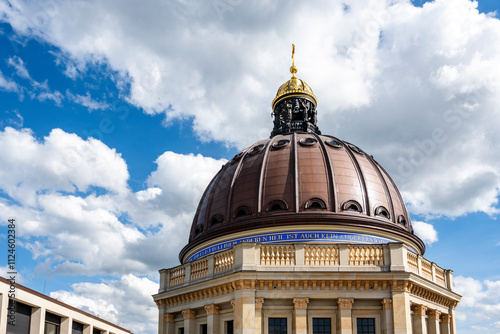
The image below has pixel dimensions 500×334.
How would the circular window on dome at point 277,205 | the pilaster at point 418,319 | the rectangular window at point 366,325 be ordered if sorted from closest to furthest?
the rectangular window at point 366,325 → the pilaster at point 418,319 → the circular window on dome at point 277,205

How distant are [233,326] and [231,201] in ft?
33.4

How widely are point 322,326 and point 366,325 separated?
2100 mm

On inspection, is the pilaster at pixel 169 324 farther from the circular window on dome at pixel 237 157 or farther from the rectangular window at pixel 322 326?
the circular window on dome at pixel 237 157

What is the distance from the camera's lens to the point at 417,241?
3578 centimetres

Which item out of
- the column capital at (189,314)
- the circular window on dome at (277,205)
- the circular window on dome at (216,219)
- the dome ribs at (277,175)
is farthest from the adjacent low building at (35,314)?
the circular window on dome at (277,205)

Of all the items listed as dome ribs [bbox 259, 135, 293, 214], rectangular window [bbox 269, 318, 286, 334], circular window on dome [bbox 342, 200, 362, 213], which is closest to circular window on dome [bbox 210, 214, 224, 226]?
dome ribs [bbox 259, 135, 293, 214]

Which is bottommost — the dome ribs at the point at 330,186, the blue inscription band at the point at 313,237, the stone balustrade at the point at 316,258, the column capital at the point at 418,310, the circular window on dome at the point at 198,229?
the column capital at the point at 418,310

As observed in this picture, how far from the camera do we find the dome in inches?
1257

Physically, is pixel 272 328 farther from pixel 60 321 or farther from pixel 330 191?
pixel 60 321

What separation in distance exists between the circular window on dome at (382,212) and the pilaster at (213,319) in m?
12.0

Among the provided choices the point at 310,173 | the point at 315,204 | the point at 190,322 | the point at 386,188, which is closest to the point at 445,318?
the point at 386,188

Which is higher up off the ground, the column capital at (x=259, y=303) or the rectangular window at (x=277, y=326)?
the column capital at (x=259, y=303)

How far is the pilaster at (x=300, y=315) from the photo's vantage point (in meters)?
25.8

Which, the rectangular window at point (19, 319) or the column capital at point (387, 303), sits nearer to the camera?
the rectangular window at point (19, 319)
